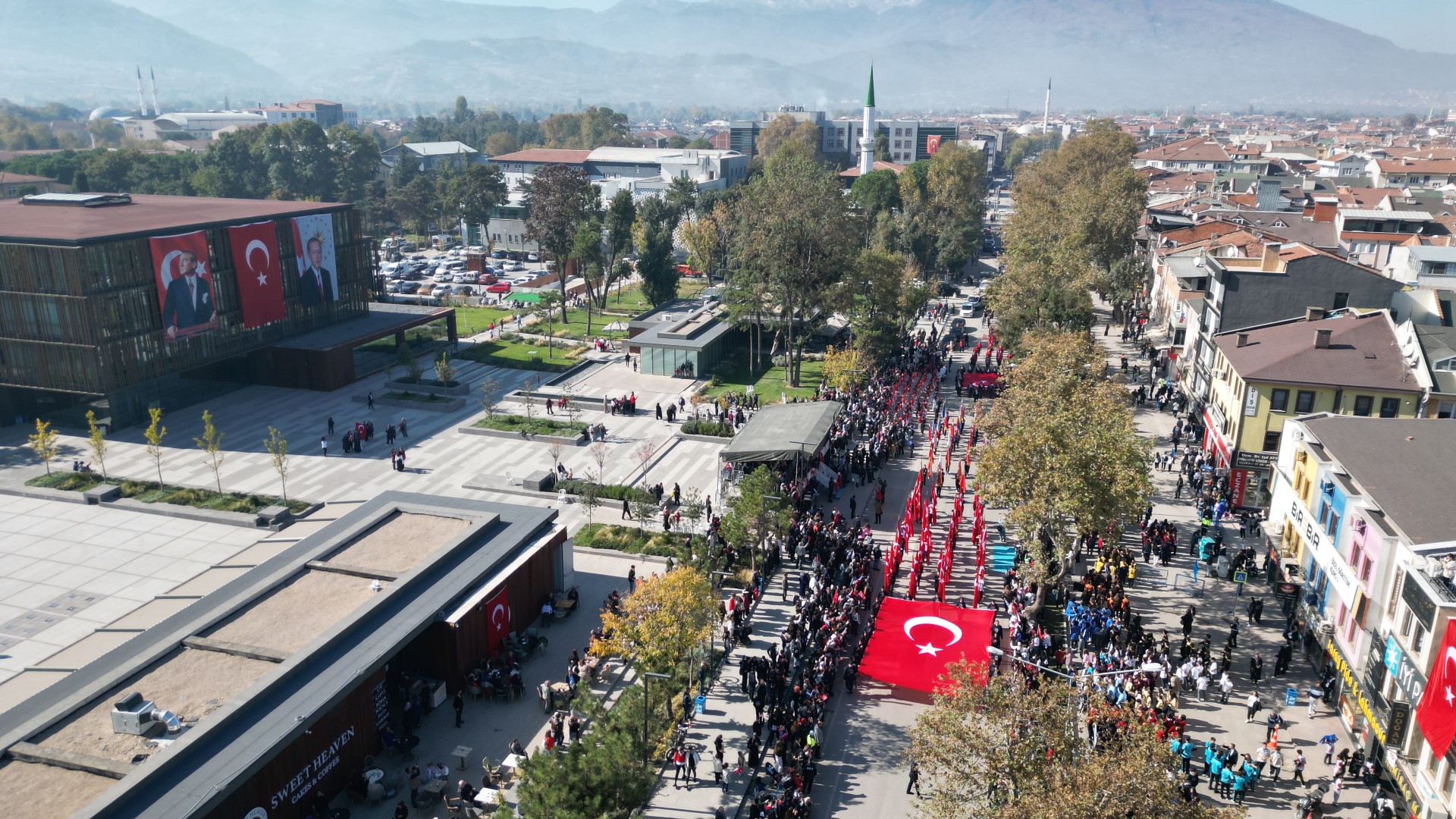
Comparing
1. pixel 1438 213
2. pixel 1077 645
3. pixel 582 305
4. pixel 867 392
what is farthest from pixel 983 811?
pixel 1438 213

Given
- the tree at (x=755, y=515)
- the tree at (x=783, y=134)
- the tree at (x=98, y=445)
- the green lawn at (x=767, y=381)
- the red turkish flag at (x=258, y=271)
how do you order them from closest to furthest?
the tree at (x=755, y=515) < the tree at (x=98, y=445) < the red turkish flag at (x=258, y=271) < the green lawn at (x=767, y=381) < the tree at (x=783, y=134)

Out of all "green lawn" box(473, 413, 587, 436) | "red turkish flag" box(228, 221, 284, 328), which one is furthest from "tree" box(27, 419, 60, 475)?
"green lawn" box(473, 413, 587, 436)

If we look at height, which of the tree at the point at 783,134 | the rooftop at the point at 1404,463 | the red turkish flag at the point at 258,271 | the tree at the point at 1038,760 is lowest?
the tree at the point at 1038,760

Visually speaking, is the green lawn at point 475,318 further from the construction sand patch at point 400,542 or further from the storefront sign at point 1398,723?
the storefront sign at point 1398,723

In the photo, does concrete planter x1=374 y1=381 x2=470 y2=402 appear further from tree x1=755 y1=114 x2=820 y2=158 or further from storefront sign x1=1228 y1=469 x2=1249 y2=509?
tree x1=755 y1=114 x2=820 y2=158

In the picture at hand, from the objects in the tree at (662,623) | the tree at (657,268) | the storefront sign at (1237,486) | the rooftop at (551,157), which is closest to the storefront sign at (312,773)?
the tree at (662,623)

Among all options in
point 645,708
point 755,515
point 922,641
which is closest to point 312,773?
point 645,708
